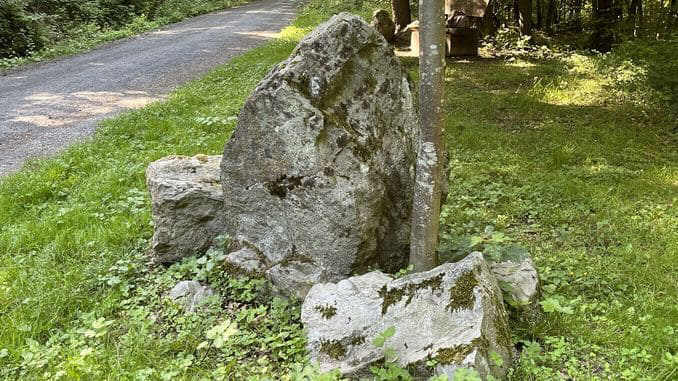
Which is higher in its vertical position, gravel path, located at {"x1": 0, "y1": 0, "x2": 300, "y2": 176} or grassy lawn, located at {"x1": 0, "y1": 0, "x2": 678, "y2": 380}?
gravel path, located at {"x1": 0, "y1": 0, "x2": 300, "y2": 176}

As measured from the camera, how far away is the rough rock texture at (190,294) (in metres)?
4.28

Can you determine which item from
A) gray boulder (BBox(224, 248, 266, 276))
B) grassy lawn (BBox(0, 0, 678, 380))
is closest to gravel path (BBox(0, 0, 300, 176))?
grassy lawn (BBox(0, 0, 678, 380))

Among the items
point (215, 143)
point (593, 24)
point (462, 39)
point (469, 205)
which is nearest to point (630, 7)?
point (593, 24)

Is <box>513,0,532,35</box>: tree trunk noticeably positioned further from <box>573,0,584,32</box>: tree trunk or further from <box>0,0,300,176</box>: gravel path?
<box>0,0,300,176</box>: gravel path

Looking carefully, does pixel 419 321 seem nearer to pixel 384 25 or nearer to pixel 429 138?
pixel 429 138

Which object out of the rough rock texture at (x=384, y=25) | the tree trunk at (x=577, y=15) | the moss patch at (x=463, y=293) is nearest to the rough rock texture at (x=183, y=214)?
the moss patch at (x=463, y=293)

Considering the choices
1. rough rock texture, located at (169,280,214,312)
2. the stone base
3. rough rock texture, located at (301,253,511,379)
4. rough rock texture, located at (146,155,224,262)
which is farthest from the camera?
the stone base

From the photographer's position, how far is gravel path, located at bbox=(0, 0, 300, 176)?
906cm

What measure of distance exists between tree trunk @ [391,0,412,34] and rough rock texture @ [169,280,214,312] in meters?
10.8

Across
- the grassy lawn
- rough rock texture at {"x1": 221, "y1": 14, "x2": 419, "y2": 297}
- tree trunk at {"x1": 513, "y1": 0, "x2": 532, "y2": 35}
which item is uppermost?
tree trunk at {"x1": 513, "y1": 0, "x2": 532, "y2": 35}

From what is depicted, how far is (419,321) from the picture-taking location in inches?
130

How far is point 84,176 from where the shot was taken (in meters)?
7.25

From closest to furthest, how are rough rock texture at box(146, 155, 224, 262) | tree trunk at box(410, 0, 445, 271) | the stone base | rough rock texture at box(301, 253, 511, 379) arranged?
1. rough rock texture at box(301, 253, 511, 379)
2. tree trunk at box(410, 0, 445, 271)
3. rough rock texture at box(146, 155, 224, 262)
4. the stone base

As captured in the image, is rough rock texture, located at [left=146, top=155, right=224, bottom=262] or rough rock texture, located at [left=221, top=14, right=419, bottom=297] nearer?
rough rock texture, located at [left=221, top=14, right=419, bottom=297]
